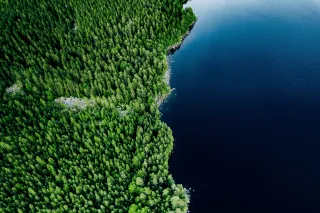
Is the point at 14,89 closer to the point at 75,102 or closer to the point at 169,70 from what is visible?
the point at 75,102

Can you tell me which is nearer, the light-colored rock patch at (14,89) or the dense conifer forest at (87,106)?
the dense conifer forest at (87,106)

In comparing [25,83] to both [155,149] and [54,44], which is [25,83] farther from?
[155,149]

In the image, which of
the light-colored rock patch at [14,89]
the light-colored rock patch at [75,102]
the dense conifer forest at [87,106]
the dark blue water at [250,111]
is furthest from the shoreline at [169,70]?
the light-colored rock patch at [14,89]

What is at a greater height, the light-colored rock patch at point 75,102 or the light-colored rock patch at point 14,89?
the light-colored rock patch at point 14,89

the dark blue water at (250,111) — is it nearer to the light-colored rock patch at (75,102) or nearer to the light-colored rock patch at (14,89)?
the light-colored rock patch at (75,102)

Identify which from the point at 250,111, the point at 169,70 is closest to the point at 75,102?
the point at 169,70

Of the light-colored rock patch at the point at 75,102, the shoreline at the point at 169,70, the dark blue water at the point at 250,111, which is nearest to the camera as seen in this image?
the dark blue water at the point at 250,111
